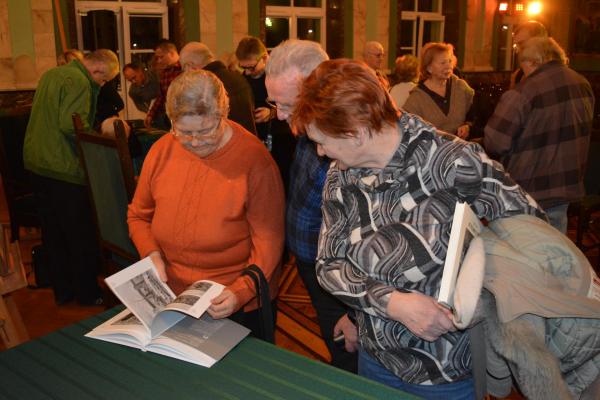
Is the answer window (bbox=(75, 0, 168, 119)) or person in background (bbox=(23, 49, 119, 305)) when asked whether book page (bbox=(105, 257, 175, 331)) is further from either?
window (bbox=(75, 0, 168, 119))

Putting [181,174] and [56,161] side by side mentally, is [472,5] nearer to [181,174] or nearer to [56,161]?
[56,161]

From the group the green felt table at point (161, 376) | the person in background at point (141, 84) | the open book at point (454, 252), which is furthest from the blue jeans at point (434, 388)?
the person in background at point (141, 84)

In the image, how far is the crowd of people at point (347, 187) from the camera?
1435 mm

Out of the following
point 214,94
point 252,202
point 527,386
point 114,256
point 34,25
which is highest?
point 34,25

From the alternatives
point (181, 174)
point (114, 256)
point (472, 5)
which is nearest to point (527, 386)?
point (181, 174)

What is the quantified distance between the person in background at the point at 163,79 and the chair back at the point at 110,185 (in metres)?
2.41

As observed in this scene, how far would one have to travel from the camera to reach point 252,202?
81.0 inches

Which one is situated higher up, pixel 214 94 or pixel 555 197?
pixel 214 94

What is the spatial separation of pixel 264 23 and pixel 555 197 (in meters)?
6.75

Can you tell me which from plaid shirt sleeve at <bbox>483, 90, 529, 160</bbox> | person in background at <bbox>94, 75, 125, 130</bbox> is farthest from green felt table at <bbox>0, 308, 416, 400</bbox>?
person in background at <bbox>94, 75, 125, 130</bbox>

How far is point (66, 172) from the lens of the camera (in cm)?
371

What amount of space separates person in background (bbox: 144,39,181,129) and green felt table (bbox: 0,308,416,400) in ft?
13.1

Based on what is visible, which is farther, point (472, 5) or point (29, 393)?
point (472, 5)

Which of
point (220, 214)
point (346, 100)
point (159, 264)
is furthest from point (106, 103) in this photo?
point (346, 100)
